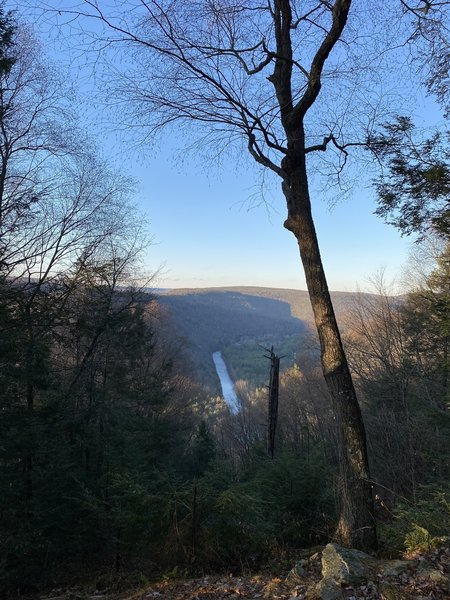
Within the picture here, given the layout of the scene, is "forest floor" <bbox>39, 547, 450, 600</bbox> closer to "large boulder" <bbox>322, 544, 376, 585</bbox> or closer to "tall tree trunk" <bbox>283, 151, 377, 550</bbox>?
"large boulder" <bbox>322, 544, 376, 585</bbox>

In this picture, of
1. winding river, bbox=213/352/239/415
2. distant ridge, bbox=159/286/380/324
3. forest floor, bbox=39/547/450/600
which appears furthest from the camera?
distant ridge, bbox=159/286/380/324

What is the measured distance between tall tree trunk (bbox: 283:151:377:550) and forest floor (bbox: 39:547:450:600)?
0.64m

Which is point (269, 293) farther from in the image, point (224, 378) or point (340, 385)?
point (340, 385)

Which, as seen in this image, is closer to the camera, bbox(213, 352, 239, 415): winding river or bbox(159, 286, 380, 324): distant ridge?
bbox(213, 352, 239, 415): winding river

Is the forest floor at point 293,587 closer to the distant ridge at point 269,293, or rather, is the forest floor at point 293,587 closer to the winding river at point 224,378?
the winding river at point 224,378

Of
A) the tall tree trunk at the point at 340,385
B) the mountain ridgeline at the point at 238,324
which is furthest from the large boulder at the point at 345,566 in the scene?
the mountain ridgeline at the point at 238,324

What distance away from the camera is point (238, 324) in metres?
120

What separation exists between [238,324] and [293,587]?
116m

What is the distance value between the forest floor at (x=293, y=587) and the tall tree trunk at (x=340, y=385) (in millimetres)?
635

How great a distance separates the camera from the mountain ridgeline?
3095 inches

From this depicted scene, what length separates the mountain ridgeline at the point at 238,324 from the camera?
78625 millimetres

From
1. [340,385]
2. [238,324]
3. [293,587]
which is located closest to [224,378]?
[238,324]

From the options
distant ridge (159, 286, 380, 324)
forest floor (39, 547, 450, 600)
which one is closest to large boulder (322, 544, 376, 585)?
forest floor (39, 547, 450, 600)

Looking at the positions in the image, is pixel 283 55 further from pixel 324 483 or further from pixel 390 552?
pixel 324 483
